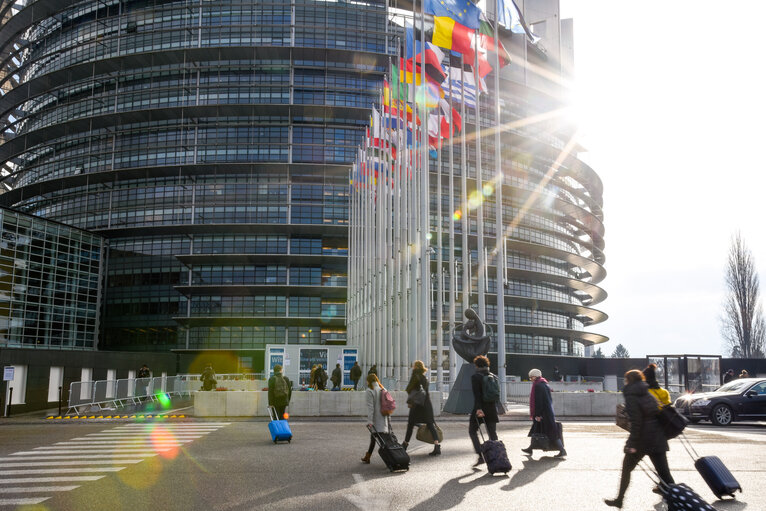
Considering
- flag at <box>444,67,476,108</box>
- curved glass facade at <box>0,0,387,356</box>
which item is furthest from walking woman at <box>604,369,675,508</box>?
curved glass facade at <box>0,0,387,356</box>

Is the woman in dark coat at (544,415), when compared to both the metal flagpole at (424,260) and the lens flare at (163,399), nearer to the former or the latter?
the metal flagpole at (424,260)

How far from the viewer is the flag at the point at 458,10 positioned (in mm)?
24453

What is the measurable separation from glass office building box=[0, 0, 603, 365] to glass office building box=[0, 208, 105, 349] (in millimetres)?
5057

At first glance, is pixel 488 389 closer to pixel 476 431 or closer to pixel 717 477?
pixel 476 431

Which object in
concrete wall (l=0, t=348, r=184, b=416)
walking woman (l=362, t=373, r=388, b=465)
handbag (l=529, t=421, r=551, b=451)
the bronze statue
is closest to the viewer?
walking woman (l=362, t=373, r=388, b=465)

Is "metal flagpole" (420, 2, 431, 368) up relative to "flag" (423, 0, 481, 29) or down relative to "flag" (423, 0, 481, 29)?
down

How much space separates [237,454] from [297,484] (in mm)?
3987

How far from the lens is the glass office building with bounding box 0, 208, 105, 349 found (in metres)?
45.8

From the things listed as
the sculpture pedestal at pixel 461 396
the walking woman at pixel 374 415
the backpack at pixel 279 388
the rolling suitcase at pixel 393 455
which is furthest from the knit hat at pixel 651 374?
the sculpture pedestal at pixel 461 396

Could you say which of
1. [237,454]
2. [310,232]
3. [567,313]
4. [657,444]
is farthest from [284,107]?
[657,444]

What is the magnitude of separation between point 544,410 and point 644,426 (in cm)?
462

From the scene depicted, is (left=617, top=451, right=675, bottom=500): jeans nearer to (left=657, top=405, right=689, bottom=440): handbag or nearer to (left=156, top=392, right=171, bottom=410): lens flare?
(left=657, top=405, right=689, bottom=440): handbag

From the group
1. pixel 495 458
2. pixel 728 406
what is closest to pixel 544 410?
pixel 495 458

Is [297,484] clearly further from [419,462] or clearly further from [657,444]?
[657,444]
